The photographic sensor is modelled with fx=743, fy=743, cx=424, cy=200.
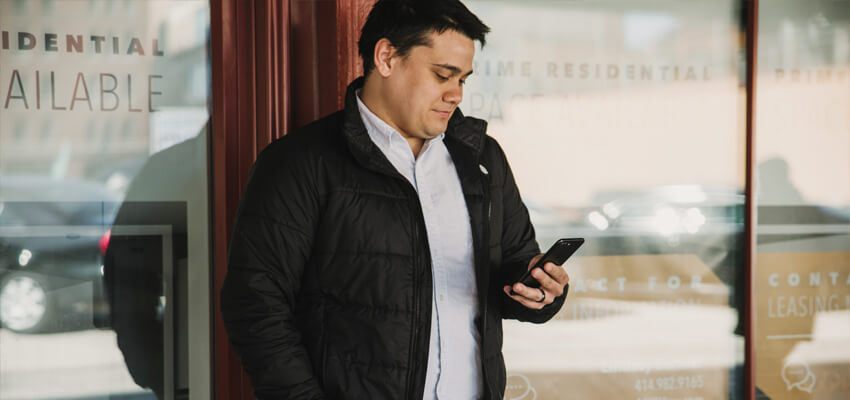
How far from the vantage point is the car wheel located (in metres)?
2.34

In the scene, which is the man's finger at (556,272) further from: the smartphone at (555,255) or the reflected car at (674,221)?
the reflected car at (674,221)

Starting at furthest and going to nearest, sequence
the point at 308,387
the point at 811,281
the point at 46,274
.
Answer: the point at 811,281
the point at 46,274
the point at 308,387

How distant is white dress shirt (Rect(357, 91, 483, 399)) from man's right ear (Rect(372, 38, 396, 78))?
11 cm

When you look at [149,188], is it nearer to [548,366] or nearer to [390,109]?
[390,109]

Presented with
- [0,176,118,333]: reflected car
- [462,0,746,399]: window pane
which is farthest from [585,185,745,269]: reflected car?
[0,176,118,333]: reflected car

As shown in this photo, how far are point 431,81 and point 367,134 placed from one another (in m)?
0.21

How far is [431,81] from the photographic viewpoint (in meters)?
1.84

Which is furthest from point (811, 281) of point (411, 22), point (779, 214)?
point (411, 22)

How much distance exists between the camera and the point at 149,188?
244 cm

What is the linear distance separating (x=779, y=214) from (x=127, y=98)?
2588 mm

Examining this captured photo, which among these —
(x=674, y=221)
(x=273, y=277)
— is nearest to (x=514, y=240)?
(x=273, y=277)

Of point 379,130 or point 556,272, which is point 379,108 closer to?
point 379,130

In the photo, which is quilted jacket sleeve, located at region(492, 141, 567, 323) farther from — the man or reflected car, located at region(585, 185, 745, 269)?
reflected car, located at region(585, 185, 745, 269)

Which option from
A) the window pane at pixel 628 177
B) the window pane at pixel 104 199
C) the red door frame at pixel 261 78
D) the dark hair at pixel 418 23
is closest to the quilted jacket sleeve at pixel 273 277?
the dark hair at pixel 418 23
